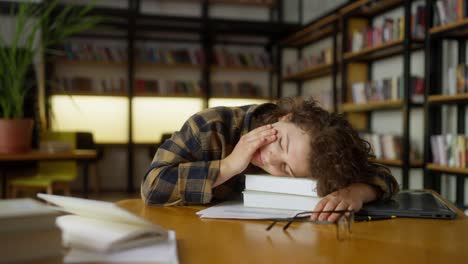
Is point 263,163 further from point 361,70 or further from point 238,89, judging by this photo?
point 238,89

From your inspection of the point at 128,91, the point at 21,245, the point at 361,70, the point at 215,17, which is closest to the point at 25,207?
the point at 21,245

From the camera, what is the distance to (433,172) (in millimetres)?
3670

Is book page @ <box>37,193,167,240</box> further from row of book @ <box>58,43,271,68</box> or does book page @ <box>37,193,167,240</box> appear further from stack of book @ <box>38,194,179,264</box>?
row of book @ <box>58,43,271,68</box>

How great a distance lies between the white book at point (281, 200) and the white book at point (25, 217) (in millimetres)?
589

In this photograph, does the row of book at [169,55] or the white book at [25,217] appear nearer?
the white book at [25,217]

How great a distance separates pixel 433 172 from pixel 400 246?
3190 millimetres

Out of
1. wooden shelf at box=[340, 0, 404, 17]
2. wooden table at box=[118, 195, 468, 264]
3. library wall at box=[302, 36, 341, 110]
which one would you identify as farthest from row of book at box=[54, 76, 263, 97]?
wooden table at box=[118, 195, 468, 264]

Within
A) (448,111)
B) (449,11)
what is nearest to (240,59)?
(448,111)

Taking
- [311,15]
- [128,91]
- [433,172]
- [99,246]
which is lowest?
[433,172]

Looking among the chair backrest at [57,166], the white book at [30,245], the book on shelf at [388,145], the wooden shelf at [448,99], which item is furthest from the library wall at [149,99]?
the white book at [30,245]

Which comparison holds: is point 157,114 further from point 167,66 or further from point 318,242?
point 318,242

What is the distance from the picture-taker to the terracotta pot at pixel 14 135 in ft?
8.23

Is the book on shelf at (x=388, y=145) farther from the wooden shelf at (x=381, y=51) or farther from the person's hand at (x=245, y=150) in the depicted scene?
the person's hand at (x=245, y=150)

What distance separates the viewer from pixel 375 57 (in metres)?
4.70
